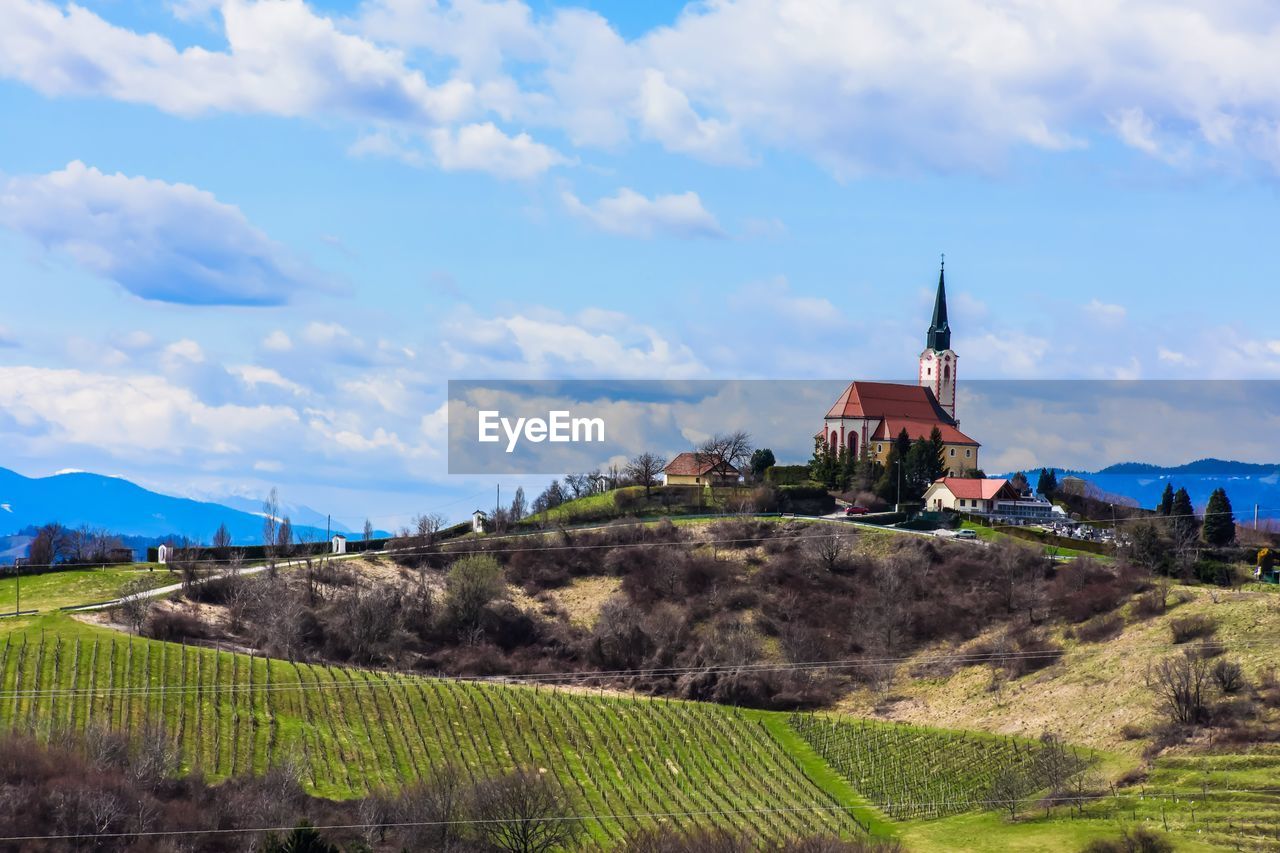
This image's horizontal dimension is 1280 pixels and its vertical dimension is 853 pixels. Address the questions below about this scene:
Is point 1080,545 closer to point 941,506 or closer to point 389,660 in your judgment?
point 941,506

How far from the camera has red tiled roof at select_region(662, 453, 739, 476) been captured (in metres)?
129

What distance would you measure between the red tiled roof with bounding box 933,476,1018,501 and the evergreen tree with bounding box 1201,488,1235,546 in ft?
64.1

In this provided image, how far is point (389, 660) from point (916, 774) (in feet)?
112

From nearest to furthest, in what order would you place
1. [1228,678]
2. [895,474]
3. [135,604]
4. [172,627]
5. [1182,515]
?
[1228,678]
[172,627]
[135,604]
[1182,515]
[895,474]

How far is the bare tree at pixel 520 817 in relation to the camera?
5722 cm

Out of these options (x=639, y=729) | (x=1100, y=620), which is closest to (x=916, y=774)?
(x=639, y=729)

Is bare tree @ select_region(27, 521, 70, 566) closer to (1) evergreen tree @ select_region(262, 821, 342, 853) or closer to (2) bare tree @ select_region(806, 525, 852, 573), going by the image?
(2) bare tree @ select_region(806, 525, 852, 573)

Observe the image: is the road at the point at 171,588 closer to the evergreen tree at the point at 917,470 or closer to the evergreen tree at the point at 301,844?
the evergreen tree at the point at 301,844

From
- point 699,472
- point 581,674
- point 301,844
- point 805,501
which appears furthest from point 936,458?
point 301,844

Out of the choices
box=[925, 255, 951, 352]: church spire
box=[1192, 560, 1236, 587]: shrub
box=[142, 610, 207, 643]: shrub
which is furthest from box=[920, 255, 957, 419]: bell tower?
box=[142, 610, 207, 643]: shrub

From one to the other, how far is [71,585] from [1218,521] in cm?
7738

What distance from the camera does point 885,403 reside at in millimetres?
139750

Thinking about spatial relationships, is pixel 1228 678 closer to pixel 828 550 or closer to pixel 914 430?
pixel 828 550

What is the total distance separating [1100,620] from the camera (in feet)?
291
